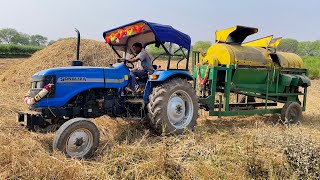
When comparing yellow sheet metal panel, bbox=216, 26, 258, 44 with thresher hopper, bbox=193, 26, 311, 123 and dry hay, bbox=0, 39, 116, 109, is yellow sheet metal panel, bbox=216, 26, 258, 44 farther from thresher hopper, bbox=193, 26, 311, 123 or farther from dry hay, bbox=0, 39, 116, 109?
dry hay, bbox=0, 39, 116, 109

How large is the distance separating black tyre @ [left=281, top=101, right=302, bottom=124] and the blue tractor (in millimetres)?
2967

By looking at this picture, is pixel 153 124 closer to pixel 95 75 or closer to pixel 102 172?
pixel 95 75

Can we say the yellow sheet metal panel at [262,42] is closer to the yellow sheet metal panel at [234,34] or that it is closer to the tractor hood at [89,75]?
the yellow sheet metal panel at [234,34]

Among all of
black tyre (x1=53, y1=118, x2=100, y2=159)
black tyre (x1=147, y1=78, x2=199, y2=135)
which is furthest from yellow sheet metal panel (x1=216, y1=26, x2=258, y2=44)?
black tyre (x1=53, y1=118, x2=100, y2=159)

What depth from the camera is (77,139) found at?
15.3ft

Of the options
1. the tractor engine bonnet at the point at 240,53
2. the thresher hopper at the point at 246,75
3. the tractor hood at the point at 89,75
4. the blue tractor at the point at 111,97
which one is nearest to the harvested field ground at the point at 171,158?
the blue tractor at the point at 111,97

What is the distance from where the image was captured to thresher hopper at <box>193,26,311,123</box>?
749 centimetres

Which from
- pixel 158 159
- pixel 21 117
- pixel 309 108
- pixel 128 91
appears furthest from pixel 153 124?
pixel 309 108

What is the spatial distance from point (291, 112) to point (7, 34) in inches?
3929

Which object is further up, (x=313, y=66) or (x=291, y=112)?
(x=313, y=66)

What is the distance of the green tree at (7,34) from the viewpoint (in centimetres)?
9275

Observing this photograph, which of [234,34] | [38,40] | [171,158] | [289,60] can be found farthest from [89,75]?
[38,40]

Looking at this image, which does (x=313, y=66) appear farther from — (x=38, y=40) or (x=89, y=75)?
(x=38, y=40)

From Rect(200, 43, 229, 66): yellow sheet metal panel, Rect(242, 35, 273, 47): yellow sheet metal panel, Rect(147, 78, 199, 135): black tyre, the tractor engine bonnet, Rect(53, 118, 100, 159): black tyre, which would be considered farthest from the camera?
Rect(242, 35, 273, 47): yellow sheet metal panel
